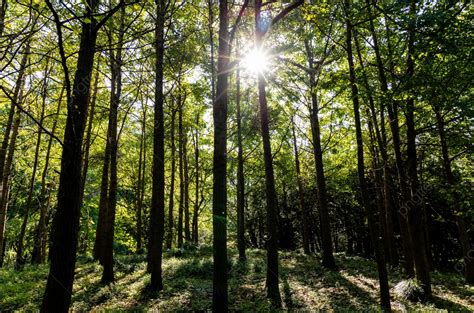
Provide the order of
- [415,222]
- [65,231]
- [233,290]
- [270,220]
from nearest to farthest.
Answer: [65,231] < [270,220] < [233,290] < [415,222]

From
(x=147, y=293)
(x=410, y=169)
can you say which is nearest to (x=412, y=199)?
(x=410, y=169)

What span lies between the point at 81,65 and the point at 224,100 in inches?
141

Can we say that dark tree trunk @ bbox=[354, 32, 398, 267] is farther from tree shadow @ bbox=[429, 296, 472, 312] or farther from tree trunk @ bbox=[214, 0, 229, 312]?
tree trunk @ bbox=[214, 0, 229, 312]

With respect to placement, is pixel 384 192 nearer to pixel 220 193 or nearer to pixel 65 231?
pixel 220 193

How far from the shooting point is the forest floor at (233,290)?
7.89 meters

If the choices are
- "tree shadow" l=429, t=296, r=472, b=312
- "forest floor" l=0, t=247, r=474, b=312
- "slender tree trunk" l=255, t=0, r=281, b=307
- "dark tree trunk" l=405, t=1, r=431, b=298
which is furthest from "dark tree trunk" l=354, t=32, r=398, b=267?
"slender tree trunk" l=255, t=0, r=281, b=307

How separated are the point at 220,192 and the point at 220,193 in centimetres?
3

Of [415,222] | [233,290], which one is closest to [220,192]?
[233,290]

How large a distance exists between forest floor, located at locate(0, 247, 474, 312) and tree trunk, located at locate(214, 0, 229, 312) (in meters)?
1.43

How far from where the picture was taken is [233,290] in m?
9.38

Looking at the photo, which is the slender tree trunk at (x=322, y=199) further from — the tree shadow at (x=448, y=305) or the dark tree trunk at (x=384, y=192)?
the tree shadow at (x=448, y=305)

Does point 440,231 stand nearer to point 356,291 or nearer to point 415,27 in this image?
point 356,291

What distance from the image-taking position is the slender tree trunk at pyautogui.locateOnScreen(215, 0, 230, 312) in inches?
254

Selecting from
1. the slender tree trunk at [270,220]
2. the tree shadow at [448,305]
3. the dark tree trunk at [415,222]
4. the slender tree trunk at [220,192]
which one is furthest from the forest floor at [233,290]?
the slender tree trunk at [220,192]
